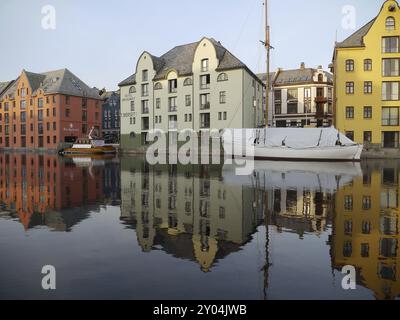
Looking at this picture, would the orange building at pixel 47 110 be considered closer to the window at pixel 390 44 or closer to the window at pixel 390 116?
the window at pixel 390 116

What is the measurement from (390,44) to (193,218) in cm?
4888

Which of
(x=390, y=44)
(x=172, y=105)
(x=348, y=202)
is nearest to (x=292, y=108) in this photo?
(x=390, y=44)

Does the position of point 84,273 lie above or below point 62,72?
below

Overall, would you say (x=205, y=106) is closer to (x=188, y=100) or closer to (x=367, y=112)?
(x=188, y=100)

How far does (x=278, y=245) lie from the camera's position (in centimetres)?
823

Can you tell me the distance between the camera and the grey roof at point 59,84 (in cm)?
7444

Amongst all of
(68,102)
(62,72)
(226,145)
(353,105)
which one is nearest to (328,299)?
(226,145)

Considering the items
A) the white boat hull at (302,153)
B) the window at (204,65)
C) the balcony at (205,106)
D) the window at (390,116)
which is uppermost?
the window at (204,65)

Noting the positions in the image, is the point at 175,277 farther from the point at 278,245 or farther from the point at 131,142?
the point at 131,142

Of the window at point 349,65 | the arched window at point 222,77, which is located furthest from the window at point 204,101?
the window at point 349,65

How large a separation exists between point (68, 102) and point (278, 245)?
2970 inches

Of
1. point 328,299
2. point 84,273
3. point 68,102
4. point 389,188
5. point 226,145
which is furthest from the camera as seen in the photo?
point 68,102
